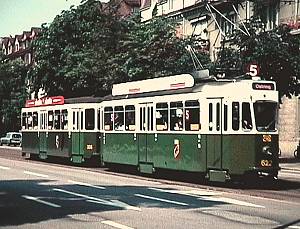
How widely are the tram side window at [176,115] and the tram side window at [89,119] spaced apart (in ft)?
29.3

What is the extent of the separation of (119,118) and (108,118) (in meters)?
1.11

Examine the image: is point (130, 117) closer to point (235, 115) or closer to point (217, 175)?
point (217, 175)

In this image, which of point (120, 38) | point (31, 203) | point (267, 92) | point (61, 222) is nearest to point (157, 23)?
point (120, 38)

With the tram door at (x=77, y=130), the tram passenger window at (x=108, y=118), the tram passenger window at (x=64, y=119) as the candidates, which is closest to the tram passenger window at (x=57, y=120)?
the tram passenger window at (x=64, y=119)

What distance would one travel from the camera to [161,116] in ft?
79.5

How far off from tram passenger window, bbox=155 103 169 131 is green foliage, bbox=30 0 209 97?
13025 mm

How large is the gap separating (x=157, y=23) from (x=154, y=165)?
70.7 feet

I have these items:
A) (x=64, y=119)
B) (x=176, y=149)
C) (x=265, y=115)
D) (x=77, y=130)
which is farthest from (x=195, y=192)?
(x=64, y=119)

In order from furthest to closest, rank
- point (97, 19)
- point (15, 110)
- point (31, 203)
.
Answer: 1. point (15, 110)
2. point (97, 19)
3. point (31, 203)

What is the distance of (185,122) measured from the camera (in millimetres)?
22641

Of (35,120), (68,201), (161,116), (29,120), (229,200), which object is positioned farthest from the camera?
(29,120)

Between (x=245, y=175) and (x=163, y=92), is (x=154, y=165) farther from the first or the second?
(x=245, y=175)

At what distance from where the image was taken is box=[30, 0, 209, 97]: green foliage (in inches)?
1671

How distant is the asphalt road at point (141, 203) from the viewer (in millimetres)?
13344
